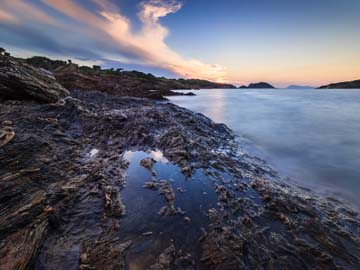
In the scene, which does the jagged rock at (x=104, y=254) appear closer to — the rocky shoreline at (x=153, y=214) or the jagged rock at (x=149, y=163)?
the rocky shoreline at (x=153, y=214)

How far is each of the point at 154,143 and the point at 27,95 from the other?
803 cm

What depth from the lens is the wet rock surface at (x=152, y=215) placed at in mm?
3055

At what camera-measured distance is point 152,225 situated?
3.75m

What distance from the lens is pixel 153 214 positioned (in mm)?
4055

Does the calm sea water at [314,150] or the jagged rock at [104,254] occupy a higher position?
the jagged rock at [104,254]

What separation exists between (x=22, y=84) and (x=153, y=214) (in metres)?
11.1

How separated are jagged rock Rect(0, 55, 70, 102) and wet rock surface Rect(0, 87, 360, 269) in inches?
175

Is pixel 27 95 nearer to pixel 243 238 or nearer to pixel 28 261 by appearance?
pixel 28 261

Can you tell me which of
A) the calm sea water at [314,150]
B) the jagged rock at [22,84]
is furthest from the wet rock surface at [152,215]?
the jagged rock at [22,84]

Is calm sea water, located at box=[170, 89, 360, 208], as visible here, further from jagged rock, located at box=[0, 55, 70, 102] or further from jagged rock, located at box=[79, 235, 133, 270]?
jagged rock, located at box=[0, 55, 70, 102]

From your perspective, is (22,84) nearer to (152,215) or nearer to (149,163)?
(149,163)

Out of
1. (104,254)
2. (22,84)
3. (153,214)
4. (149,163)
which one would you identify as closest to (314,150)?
(149,163)

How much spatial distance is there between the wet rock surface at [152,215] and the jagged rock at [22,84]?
14.6 ft

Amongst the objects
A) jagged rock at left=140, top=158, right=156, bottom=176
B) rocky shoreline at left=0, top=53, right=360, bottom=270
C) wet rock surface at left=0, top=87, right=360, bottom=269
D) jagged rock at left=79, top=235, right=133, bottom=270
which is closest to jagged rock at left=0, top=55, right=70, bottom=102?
rocky shoreline at left=0, top=53, right=360, bottom=270
